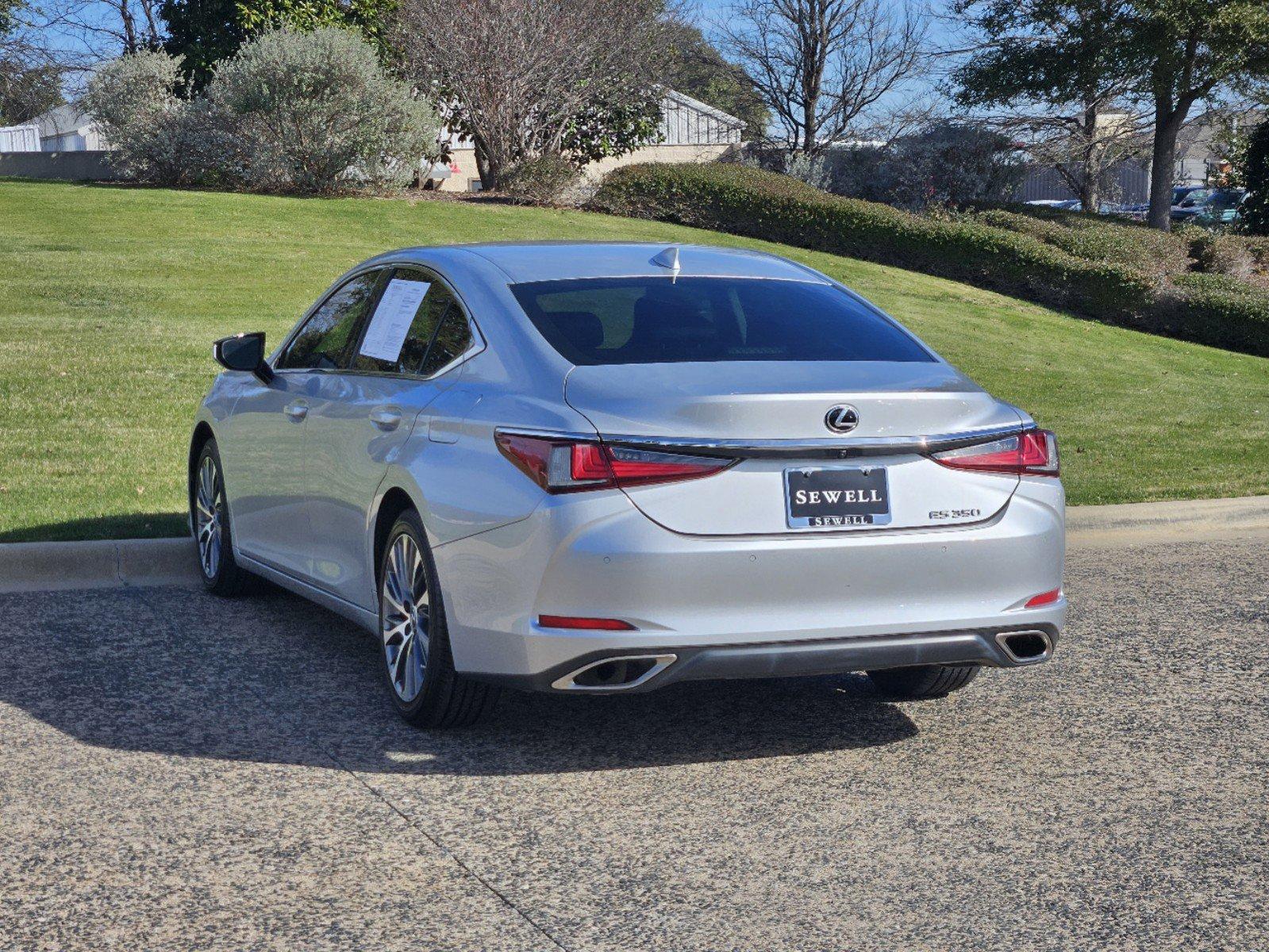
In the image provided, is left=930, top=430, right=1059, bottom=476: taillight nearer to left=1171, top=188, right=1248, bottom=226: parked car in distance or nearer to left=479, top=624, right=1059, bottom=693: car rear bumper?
left=479, top=624, right=1059, bottom=693: car rear bumper

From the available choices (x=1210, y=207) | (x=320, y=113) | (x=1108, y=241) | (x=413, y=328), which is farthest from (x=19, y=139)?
(x=413, y=328)

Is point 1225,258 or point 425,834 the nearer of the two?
point 425,834

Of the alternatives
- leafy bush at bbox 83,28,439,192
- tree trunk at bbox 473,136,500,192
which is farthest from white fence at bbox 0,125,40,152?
tree trunk at bbox 473,136,500,192

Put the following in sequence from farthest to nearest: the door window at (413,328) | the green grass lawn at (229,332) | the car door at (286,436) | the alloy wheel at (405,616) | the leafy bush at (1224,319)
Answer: the leafy bush at (1224,319), the green grass lawn at (229,332), the car door at (286,436), the door window at (413,328), the alloy wheel at (405,616)

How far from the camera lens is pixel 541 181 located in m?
27.1

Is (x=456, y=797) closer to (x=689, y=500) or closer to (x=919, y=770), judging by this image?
(x=689, y=500)

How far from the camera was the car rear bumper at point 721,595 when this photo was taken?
462 centimetres

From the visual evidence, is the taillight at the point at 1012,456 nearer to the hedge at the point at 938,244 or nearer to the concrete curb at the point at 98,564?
the concrete curb at the point at 98,564

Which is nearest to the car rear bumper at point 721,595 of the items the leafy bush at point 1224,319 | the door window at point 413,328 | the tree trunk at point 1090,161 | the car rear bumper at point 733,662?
the car rear bumper at point 733,662

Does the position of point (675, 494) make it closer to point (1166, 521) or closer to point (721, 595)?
point (721, 595)

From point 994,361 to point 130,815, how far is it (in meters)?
14.0

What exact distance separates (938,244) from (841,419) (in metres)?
20.5

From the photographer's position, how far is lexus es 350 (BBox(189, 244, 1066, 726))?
4.64 metres

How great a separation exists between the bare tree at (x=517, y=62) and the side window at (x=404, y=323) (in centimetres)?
2209
